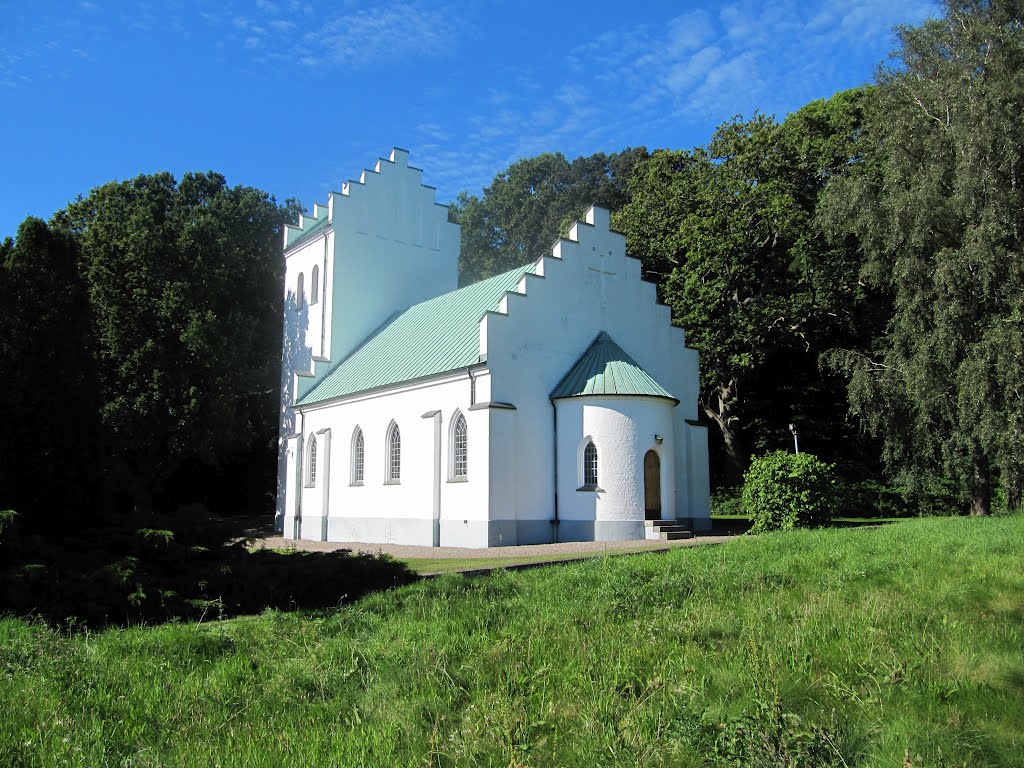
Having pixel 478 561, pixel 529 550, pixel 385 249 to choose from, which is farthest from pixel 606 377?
pixel 385 249

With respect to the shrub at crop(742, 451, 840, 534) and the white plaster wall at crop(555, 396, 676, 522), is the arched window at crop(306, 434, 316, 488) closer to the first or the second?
the white plaster wall at crop(555, 396, 676, 522)

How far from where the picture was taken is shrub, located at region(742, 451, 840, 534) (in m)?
20.5

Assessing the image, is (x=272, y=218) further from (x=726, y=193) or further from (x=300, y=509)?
(x=726, y=193)

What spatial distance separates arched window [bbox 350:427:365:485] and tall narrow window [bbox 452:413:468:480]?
5987mm

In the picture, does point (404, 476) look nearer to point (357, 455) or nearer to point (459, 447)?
point (459, 447)

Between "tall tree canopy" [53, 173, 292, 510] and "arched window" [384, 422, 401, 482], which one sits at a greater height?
"tall tree canopy" [53, 173, 292, 510]

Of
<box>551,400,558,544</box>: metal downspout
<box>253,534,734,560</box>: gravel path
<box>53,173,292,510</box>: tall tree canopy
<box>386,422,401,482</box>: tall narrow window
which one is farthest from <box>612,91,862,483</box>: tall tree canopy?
<box>53,173,292,510</box>: tall tree canopy

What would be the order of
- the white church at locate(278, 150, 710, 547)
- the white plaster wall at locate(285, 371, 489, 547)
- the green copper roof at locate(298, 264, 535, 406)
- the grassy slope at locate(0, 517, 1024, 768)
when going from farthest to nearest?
the green copper roof at locate(298, 264, 535, 406), the white plaster wall at locate(285, 371, 489, 547), the white church at locate(278, 150, 710, 547), the grassy slope at locate(0, 517, 1024, 768)

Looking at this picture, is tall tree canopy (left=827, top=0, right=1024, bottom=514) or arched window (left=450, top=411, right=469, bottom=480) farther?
arched window (left=450, top=411, right=469, bottom=480)


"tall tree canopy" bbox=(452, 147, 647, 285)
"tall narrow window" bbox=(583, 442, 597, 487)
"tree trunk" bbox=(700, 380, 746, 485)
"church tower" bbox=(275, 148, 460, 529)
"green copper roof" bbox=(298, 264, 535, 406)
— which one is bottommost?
"tall narrow window" bbox=(583, 442, 597, 487)

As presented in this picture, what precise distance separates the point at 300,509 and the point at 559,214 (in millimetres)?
29211

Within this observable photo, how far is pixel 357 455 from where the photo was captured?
30.2 meters

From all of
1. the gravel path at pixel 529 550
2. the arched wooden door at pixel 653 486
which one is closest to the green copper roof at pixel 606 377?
the arched wooden door at pixel 653 486

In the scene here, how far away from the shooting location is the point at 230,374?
118 feet
